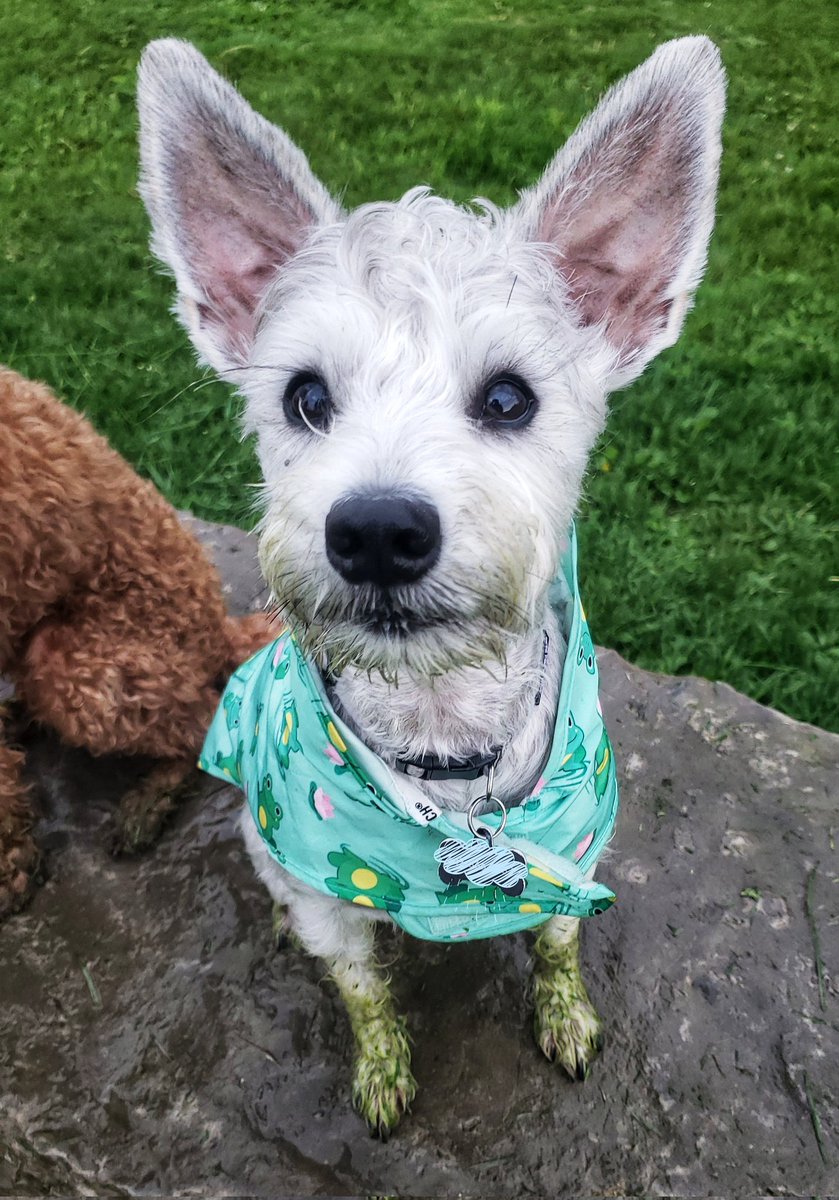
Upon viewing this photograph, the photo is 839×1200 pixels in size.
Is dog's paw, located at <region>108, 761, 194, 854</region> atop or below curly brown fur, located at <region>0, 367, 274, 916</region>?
below

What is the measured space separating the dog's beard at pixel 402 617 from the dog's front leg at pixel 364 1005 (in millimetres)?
854

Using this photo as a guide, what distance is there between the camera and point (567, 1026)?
89.7 inches

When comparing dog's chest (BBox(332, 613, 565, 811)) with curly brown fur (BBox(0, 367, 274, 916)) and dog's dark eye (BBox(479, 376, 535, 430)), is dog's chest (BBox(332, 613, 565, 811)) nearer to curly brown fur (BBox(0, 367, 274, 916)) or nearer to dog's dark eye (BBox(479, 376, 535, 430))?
dog's dark eye (BBox(479, 376, 535, 430))

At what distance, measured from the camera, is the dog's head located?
4.96ft

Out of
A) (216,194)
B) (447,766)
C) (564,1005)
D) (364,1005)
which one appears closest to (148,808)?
(364,1005)

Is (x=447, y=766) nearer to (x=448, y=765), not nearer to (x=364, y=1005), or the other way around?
(x=448, y=765)

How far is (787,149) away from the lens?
643cm

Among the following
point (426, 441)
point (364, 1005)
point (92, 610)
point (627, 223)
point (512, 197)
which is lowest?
point (364, 1005)

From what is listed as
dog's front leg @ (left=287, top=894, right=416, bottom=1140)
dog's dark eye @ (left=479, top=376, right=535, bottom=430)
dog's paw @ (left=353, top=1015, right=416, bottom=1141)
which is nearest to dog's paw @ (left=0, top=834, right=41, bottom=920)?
dog's front leg @ (left=287, top=894, right=416, bottom=1140)

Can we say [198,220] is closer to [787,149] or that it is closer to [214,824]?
[214,824]

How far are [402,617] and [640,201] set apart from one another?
3.33 feet

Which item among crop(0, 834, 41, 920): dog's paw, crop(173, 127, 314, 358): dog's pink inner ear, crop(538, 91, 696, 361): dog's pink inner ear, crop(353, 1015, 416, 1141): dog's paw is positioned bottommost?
crop(0, 834, 41, 920): dog's paw

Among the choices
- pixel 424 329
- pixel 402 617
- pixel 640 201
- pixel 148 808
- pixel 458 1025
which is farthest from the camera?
pixel 148 808

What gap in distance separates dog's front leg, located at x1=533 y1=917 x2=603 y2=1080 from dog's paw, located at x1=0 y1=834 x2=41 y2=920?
5.14 ft
